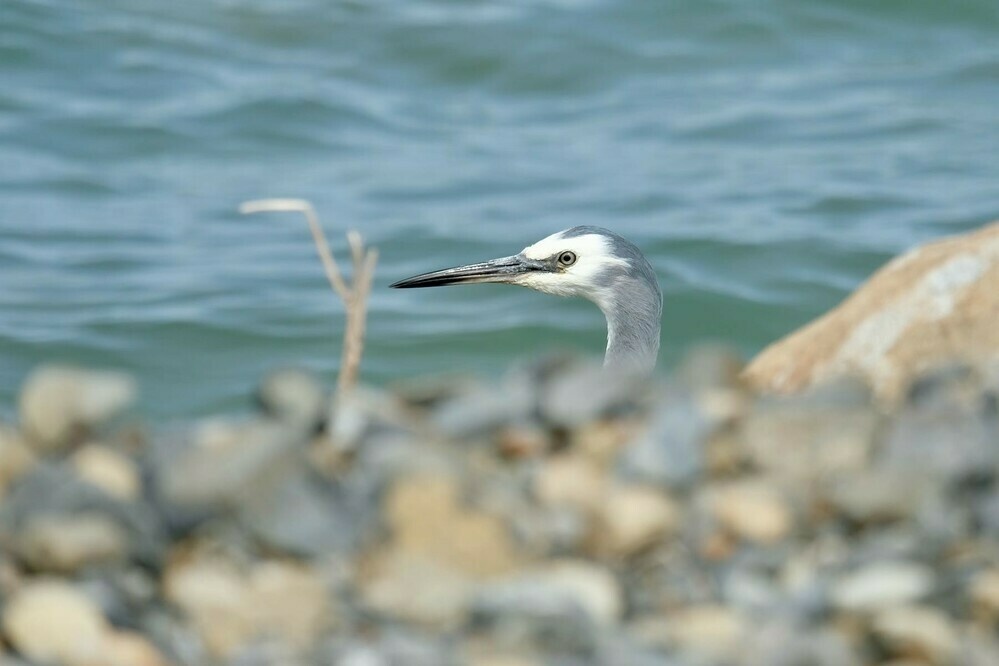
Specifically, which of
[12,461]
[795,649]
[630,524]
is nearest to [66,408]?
[12,461]

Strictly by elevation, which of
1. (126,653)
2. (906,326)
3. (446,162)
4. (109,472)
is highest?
(109,472)

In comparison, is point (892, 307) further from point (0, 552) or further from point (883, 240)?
point (883, 240)

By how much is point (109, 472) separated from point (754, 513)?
103 cm

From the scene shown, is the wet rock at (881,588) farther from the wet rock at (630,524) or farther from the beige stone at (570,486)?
the beige stone at (570,486)

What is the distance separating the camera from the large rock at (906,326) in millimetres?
4031

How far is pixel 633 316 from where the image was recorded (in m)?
6.18

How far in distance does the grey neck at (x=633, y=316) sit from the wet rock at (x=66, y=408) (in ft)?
11.2

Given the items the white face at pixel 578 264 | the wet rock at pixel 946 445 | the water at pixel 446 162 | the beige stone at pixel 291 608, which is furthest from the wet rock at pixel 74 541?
the water at pixel 446 162

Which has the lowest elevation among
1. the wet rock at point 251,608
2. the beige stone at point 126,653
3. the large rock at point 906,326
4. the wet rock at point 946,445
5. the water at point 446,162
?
the water at point 446,162

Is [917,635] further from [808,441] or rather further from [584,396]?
[584,396]

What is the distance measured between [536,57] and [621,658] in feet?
34.0

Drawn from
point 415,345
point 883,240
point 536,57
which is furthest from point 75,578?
point 536,57

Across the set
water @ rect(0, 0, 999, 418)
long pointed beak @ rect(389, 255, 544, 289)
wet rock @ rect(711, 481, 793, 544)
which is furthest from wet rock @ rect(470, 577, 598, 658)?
water @ rect(0, 0, 999, 418)

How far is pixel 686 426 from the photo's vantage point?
2.75 m
